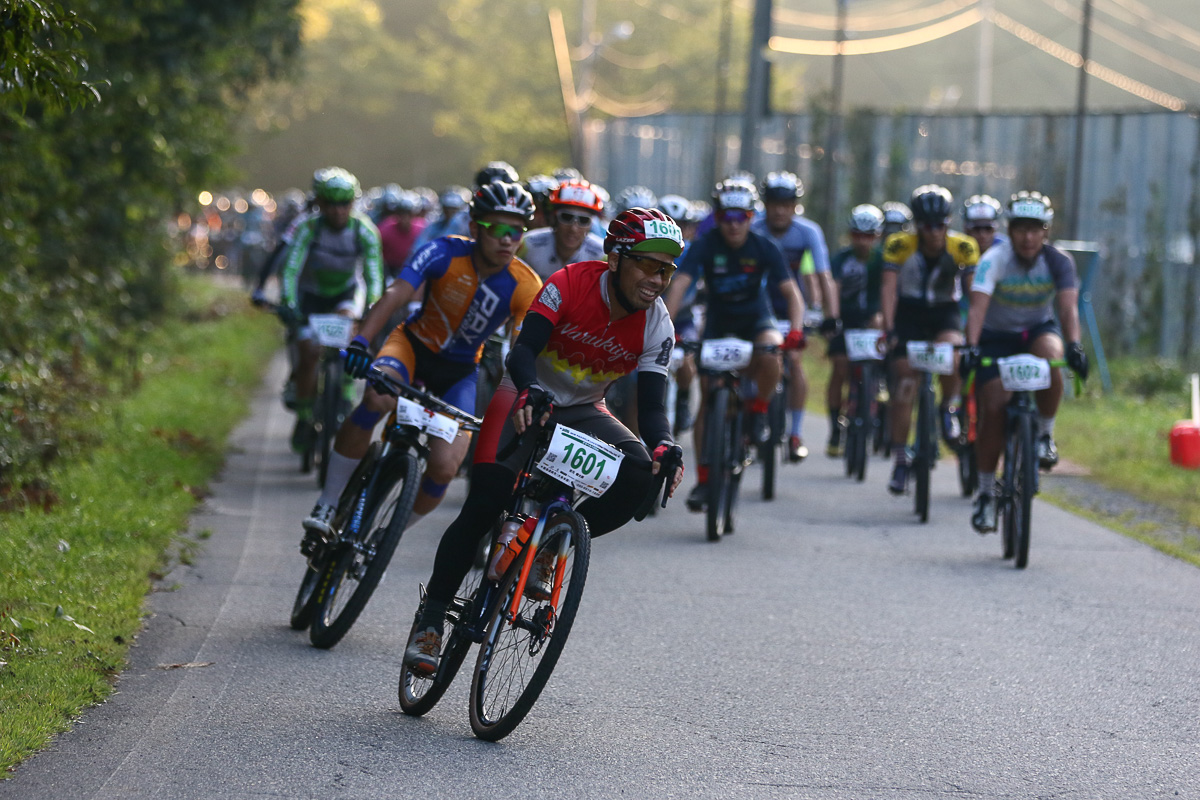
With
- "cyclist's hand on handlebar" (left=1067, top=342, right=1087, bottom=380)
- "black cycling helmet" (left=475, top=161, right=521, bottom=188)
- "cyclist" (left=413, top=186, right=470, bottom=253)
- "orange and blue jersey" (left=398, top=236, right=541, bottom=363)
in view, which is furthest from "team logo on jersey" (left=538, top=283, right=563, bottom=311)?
"cyclist" (left=413, top=186, right=470, bottom=253)

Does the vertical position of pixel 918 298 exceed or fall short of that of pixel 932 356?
it exceeds it

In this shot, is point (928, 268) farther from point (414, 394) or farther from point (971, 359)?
point (414, 394)

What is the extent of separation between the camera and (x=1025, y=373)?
30.9 ft

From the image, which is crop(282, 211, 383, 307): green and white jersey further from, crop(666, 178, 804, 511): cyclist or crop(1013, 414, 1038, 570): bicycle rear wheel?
crop(1013, 414, 1038, 570): bicycle rear wheel

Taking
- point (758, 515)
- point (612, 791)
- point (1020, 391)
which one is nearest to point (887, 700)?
point (612, 791)

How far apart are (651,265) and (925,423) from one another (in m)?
5.91

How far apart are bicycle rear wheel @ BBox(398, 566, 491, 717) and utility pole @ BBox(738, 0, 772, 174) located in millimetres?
16242

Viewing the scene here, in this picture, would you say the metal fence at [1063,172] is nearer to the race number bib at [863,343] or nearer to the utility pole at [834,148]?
the utility pole at [834,148]

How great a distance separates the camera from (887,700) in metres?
6.32

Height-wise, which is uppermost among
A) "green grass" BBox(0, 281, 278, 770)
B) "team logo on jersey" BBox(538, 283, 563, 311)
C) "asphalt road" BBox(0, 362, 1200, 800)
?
"team logo on jersey" BBox(538, 283, 563, 311)

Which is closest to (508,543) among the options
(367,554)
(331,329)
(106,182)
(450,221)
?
(367,554)

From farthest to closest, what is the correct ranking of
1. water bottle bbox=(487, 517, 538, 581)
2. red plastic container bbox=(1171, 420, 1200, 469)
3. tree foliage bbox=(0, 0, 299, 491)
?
red plastic container bbox=(1171, 420, 1200, 469) → tree foliage bbox=(0, 0, 299, 491) → water bottle bbox=(487, 517, 538, 581)

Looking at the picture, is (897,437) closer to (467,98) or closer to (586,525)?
(586,525)

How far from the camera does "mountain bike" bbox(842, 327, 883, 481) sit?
42.5ft
